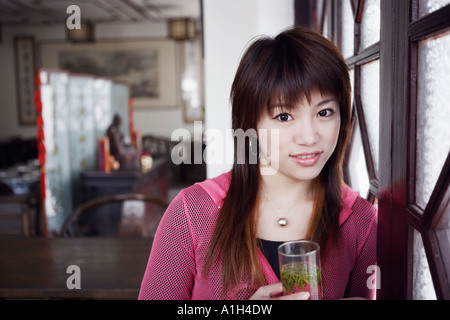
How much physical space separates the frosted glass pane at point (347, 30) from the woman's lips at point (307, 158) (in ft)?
1.64

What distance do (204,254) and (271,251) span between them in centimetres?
17

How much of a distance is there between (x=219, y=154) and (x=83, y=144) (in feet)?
7.51

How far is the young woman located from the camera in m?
0.87

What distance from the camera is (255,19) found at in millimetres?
1835

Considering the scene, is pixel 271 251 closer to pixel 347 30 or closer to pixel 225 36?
pixel 347 30

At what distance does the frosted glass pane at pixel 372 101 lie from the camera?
0.93m

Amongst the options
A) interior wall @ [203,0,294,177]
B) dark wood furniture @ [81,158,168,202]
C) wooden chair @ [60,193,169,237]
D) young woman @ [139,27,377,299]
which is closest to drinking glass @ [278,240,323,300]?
young woman @ [139,27,377,299]

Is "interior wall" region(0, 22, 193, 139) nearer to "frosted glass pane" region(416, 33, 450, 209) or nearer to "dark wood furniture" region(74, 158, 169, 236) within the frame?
"dark wood furniture" region(74, 158, 169, 236)

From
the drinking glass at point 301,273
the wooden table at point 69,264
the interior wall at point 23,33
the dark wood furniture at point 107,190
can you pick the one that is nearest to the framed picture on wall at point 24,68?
the interior wall at point 23,33

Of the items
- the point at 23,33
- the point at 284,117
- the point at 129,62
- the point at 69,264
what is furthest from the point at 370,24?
the point at 23,33

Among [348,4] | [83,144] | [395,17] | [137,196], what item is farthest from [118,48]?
[395,17]

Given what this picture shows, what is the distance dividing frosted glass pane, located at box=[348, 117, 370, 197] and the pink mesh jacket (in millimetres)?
84

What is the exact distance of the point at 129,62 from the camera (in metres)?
7.73

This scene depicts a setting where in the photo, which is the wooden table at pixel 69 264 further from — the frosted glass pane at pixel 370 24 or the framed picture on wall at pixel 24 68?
the framed picture on wall at pixel 24 68
